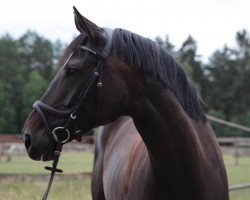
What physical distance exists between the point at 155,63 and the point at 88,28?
0.42 meters

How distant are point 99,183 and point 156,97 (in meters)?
2.15

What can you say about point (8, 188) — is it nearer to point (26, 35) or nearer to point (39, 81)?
point (39, 81)

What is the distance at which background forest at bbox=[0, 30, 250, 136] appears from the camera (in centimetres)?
5278

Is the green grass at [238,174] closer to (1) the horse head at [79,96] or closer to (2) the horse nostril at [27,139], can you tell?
(1) the horse head at [79,96]

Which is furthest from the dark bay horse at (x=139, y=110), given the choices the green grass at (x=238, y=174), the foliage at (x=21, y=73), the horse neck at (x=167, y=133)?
the foliage at (x=21, y=73)

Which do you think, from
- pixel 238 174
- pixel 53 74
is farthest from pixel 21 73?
pixel 238 174

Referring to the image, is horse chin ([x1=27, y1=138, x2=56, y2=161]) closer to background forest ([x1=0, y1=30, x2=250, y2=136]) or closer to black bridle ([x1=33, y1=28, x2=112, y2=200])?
black bridle ([x1=33, y1=28, x2=112, y2=200])

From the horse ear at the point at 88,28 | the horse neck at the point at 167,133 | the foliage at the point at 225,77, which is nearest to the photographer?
the horse ear at the point at 88,28

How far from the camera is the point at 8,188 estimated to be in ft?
25.7

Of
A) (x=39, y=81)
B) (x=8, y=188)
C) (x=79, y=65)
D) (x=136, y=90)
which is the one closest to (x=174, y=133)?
(x=136, y=90)

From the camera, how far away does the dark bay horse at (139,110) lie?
8.68 ft

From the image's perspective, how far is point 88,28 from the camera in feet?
8.63

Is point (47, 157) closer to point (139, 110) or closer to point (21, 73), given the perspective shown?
point (139, 110)

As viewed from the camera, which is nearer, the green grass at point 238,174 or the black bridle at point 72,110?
the black bridle at point 72,110
